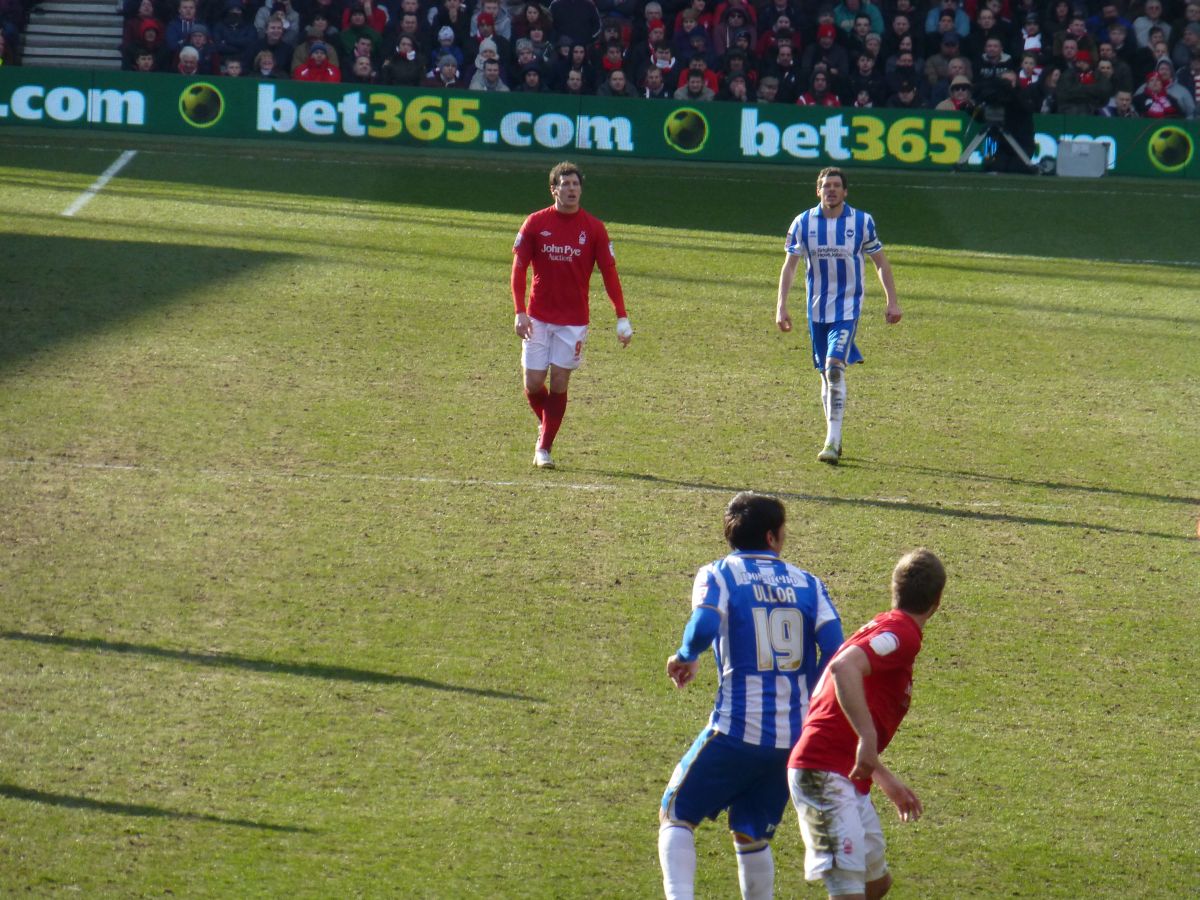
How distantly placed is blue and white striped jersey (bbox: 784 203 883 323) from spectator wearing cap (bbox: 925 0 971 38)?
17.4 m

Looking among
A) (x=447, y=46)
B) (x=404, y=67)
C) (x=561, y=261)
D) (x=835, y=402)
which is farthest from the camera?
(x=447, y=46)

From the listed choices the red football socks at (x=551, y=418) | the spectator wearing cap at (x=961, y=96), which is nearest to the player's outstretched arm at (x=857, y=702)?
the red football socks at (x=551, y=418)

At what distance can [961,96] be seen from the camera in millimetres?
25500

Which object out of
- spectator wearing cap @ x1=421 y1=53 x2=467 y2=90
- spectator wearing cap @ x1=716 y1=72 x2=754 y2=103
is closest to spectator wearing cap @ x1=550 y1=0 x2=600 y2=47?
spectator wearing cap @ x1=421 y1=53 x2=467 y2=90

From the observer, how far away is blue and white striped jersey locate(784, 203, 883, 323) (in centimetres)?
1191

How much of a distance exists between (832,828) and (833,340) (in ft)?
22.5

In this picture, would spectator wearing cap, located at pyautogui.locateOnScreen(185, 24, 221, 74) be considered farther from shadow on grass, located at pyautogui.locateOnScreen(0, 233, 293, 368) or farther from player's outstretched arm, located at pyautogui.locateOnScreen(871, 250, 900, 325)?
player's outstretched arm, located at pyautogui.locateOnScreen(871, 250, 900, 325)

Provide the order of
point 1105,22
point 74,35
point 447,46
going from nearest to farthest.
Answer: point 447,46, point 1105,22, point 74,35

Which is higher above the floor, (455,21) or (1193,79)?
(455,21)

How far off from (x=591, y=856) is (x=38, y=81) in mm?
21693

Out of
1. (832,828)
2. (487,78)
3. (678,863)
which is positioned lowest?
(678,863)

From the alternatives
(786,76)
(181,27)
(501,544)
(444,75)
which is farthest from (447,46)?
(501,544)

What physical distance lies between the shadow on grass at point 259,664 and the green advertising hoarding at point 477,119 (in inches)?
700

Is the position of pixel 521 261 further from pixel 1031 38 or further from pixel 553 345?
pixel 1031 38
